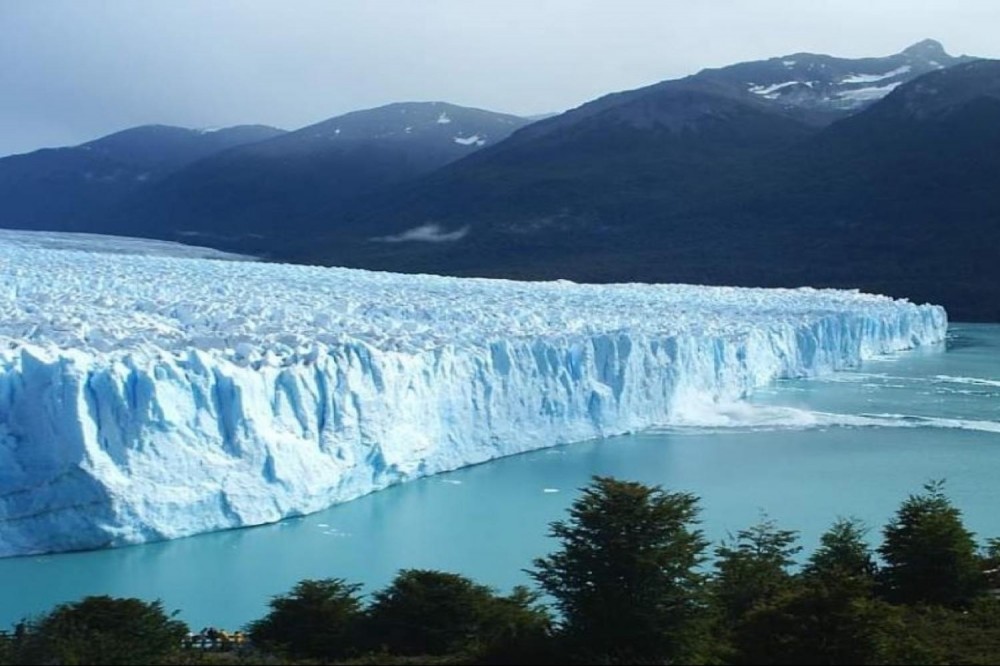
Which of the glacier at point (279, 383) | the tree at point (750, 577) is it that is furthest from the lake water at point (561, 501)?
the tree at point (750, 577)

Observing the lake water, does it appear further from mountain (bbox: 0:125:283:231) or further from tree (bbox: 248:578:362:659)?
mountain (bbox: 0:125:283:231)

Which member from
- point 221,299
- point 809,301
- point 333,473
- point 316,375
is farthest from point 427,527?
point 809,301

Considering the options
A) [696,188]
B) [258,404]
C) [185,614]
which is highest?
[696,188]

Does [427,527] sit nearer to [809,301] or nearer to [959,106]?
[809,301]

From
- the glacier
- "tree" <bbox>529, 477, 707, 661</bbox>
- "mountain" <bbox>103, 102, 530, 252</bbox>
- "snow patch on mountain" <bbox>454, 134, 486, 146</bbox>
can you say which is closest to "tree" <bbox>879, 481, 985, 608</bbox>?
"tree" <bbox>529, 477, 707, 661</bbox>

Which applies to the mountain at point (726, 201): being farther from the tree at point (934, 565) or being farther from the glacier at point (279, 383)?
the tree at point (934, 565)

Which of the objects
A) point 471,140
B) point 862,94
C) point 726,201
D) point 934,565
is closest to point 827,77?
point 862,94
